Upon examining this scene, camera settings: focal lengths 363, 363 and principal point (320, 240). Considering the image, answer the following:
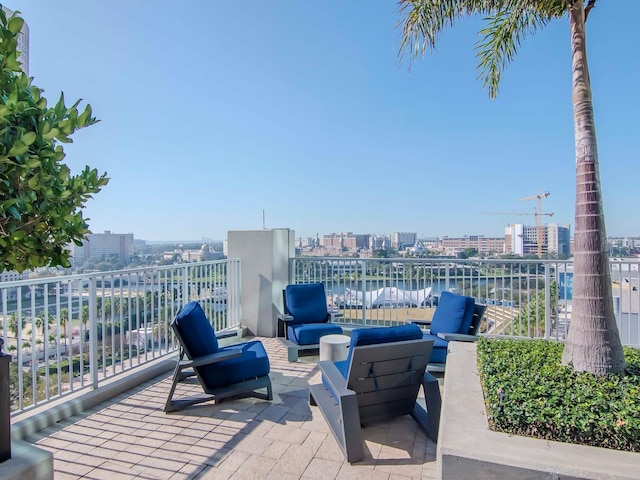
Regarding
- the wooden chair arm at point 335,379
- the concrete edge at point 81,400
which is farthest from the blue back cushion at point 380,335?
the concrete edge at point 81,400

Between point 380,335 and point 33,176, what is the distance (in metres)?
2.28

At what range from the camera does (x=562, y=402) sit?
2004 mm

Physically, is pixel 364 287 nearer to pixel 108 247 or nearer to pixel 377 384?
pixel 377 384

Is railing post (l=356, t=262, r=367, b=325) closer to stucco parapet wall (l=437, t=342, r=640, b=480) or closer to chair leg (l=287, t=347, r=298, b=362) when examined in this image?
chair leg (l=287, t=347, r=298, b=362)

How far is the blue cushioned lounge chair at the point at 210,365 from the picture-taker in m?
3.34

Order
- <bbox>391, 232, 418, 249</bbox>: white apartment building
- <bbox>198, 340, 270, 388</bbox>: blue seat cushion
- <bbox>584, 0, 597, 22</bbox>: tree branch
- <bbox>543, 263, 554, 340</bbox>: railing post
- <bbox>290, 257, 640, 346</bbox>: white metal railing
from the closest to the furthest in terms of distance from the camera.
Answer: <bbox>584, 0, 597, 22</bbox>: tree branch, <bbox>198, 340, 270, 388</bbox>: blue seat cushion, <bbox>290, 257, 640, 346</bbox>: white metal railing, <bbox>543, 263, 554, 340</bbox>: railing post, <bbox>391, 232, 418, 249</bbox>: white apartment building

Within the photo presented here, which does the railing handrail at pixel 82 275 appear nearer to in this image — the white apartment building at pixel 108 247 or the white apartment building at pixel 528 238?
the white apartment building at pixel 108 247

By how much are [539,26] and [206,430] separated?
5.03 meters

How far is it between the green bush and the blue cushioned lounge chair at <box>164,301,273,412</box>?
2.13 meters

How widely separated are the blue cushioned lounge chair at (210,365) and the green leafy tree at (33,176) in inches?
72.8

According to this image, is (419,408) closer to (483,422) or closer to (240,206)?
(483,422)

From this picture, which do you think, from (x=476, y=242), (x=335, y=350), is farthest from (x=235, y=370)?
(x=476, y=242)

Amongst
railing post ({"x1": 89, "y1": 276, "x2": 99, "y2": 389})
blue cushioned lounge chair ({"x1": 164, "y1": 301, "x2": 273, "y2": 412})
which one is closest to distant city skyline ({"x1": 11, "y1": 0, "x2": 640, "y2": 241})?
railing post ({"x1": 89, "y1": 276, "x2": 99, "y2": 389})

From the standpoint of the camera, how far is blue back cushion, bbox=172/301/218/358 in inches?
131
